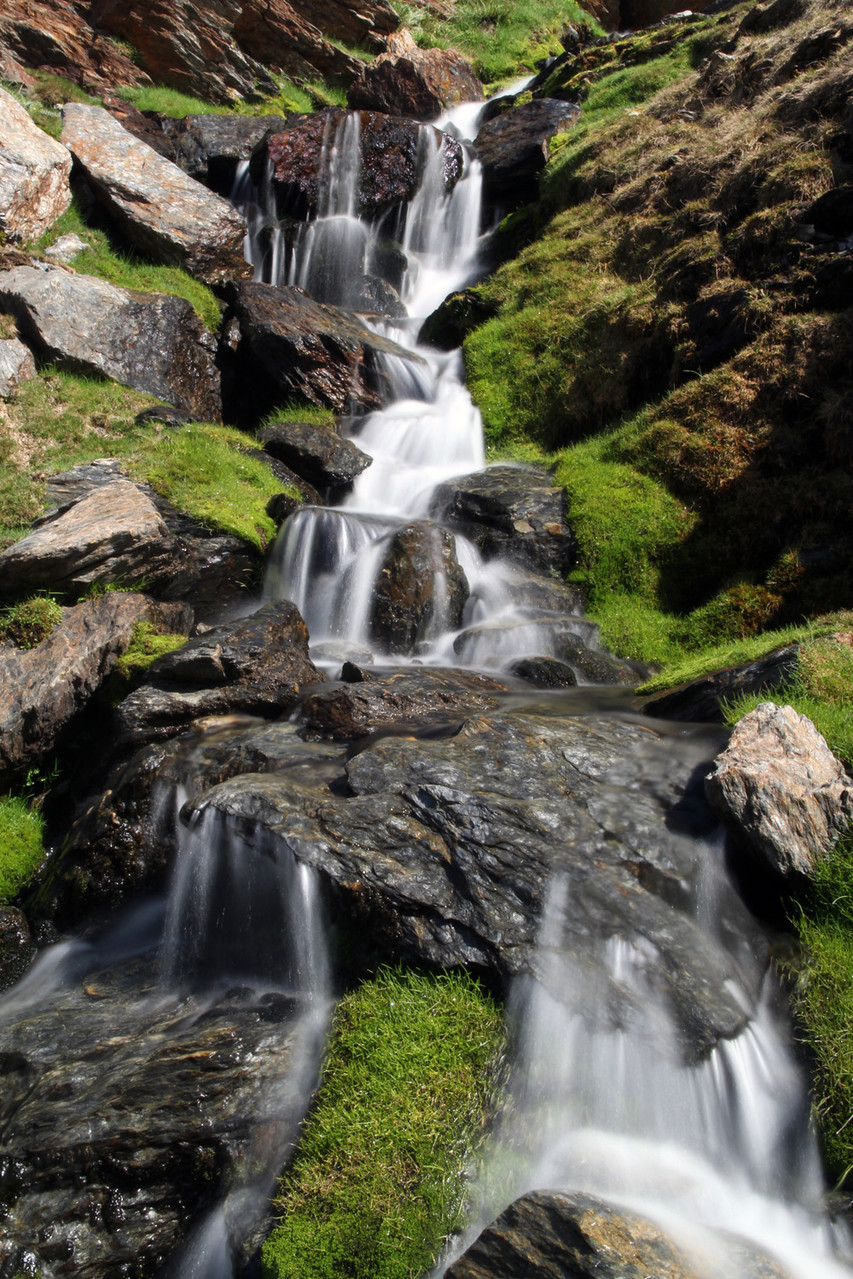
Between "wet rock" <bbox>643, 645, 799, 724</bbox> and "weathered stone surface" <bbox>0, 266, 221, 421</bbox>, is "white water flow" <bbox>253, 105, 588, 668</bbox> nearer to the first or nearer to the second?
"wet rock" <bbox>643, 645, 799, 724</bbox>

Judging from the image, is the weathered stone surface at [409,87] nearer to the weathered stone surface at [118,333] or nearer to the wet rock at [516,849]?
the weathered stone surface at [118,333]

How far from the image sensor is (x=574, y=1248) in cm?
287

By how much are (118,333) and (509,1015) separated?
12.5 m

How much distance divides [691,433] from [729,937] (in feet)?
25.2

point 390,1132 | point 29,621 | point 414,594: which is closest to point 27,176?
point 29,621

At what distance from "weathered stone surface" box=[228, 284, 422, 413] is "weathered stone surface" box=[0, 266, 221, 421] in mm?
886

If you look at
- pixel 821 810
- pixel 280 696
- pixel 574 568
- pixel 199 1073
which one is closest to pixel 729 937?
pixel 821 810

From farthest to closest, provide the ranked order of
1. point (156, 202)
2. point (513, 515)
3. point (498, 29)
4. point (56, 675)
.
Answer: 1. point (498, 29)
2. point (156, 202)
3. point (513, 515)
4. point (56, 675)

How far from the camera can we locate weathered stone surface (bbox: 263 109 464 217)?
1794cm

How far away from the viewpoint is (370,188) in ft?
59.9

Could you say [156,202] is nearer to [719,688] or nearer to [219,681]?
[219,681]

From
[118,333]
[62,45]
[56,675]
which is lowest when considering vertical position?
[56,675]

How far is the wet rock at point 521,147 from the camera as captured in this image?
1811 cm

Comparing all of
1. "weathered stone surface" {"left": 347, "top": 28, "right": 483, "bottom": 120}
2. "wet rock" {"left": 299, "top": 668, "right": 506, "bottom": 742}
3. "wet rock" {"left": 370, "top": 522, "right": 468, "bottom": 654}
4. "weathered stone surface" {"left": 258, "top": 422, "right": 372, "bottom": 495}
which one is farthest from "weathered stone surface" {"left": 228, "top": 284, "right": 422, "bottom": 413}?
"weathered stone surface" {"left": 347, "top": 28, "right": 483, "bottom": 120}
